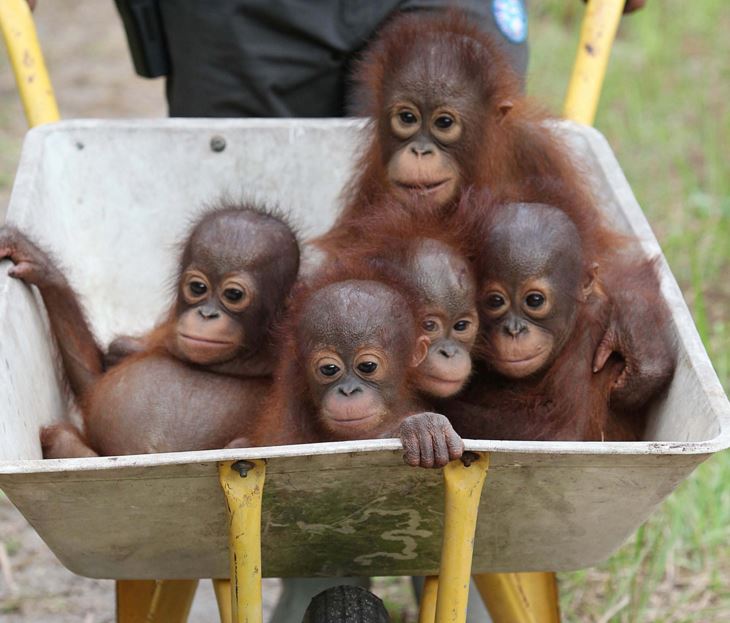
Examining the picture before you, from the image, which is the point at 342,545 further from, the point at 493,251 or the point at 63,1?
the point at 63,1

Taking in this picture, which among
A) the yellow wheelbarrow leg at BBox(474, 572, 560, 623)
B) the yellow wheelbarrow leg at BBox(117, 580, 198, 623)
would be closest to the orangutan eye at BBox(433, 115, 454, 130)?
the yellow wheelbarrow leg at BBox(474, 572, 560, 623)

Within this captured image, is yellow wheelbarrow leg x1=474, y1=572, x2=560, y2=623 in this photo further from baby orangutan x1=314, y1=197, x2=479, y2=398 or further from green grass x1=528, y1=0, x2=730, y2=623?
green grass x1=528, y1=0, x2=730, y2=623

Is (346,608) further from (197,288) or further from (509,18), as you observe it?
(509,18)

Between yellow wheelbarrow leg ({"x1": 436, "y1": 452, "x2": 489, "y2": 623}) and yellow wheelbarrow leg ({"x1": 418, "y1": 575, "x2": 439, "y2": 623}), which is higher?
yellow wheelbarrow leg ({"x1": 436, "y1": 452, "x2": 489, "y2": 623})

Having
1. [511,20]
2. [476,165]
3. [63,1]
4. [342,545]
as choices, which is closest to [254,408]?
[342,545]

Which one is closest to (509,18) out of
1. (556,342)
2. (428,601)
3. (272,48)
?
(272,48)

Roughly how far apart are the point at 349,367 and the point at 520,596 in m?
0.63

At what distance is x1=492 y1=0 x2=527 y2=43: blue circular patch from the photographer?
3.41m

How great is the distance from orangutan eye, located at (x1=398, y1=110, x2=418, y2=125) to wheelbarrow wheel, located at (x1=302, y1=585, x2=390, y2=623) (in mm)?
1260

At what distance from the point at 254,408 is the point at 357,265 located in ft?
1.53

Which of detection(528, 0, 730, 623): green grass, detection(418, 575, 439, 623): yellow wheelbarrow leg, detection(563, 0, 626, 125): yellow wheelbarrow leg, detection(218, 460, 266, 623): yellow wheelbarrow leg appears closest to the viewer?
detection(218, 460, 266, 623): yellow wheelbarrow leg

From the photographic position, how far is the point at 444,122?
2869mm

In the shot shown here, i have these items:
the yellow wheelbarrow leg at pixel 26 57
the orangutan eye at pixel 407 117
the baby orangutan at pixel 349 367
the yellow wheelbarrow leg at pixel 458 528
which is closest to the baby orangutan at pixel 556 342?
the baby orangutan at pixel 349 367

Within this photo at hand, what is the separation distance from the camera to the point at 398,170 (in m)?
2.81
